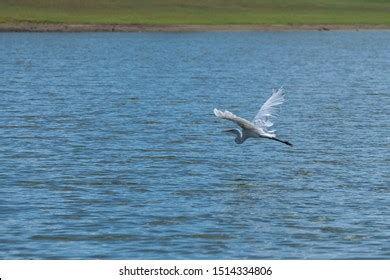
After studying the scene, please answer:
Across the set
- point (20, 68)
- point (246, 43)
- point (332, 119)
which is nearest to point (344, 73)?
point (20, 68)

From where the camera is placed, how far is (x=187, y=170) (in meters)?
25.8

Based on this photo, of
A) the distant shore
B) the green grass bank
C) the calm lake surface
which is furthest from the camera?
the green grass bank

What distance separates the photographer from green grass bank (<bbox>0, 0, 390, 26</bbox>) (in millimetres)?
102625

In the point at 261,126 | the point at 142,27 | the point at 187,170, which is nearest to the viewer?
the point at 261,126

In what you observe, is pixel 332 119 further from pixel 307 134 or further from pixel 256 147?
pixel 256 147

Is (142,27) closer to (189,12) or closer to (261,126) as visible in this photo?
(189,12)

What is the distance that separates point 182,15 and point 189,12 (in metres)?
2.56

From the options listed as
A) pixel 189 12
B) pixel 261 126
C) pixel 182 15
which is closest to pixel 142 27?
pixel 182 15

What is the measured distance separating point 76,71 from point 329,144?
3155 cm

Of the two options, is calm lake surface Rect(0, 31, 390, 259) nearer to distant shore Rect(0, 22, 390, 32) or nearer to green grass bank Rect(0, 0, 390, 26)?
distant shore Rect(0, 22, 390, 32)

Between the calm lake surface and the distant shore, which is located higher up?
the distant shore

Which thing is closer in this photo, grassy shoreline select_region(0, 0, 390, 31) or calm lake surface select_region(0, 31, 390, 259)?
calm lake surface select_region(0, 31, 390, 259)

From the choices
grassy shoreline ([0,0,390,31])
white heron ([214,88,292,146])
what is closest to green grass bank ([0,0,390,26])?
grassy shoreline ([0,0,390,31])

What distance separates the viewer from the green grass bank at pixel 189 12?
102625 millimetres
